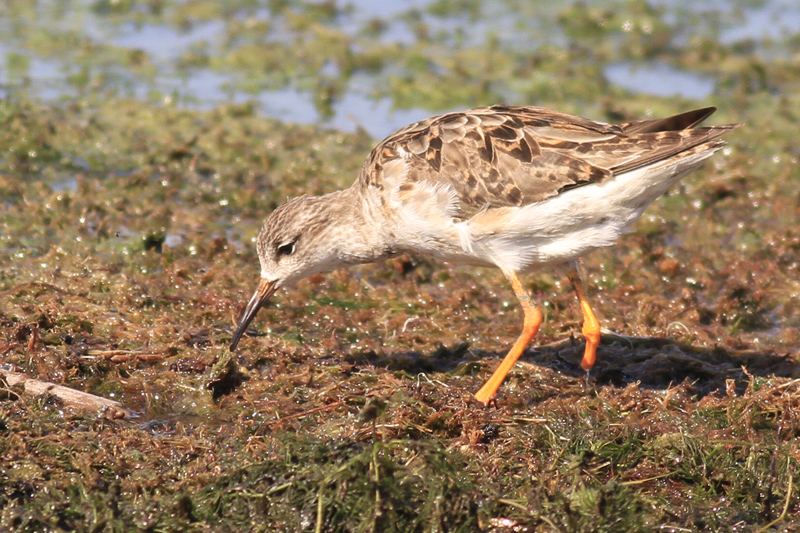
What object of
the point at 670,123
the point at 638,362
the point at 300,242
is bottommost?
the point at 638,362

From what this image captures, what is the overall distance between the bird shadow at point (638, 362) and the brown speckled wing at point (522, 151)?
4.56 ft

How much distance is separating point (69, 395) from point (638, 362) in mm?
4410

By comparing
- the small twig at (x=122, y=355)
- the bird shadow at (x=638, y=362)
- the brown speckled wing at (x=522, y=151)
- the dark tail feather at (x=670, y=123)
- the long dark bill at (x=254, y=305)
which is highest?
the dark tail feather at (x=670, y=123)

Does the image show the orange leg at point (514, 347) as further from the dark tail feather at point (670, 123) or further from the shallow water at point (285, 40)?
the shallow water at point (285, 40)

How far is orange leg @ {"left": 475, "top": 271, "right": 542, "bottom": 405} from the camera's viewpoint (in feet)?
23.4

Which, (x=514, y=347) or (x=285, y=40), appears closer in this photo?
(x=514, y=347)

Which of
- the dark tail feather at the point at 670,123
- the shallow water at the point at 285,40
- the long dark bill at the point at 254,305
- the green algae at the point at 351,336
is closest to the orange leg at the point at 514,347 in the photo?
the green algae at the point at 351,336

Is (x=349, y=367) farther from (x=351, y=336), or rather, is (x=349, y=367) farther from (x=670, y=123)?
(x=670, y=123)

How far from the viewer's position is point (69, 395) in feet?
21.8

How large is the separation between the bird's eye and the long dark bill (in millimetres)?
264

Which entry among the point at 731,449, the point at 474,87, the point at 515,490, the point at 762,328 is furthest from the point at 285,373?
the point at 474,87

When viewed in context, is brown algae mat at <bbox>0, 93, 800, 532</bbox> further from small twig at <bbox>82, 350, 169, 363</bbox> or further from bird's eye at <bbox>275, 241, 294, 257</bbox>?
bird's eye at <bbox>275, 241, 294, 257</bbox>

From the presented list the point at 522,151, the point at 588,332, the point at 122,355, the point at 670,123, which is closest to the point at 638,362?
the point at 588,332

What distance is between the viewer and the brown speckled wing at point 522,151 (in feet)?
22.6
